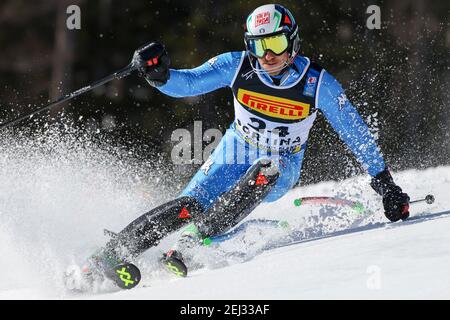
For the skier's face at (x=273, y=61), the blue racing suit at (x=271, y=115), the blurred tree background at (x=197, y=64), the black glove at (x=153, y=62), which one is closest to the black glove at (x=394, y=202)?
the blue racing suit at (x=271, y=115)

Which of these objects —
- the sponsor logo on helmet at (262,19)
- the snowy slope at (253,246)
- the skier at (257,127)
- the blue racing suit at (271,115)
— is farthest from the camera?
the blue racing suit at (271,115)

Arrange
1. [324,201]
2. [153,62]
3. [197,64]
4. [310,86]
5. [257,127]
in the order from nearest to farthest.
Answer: [153,62]
[310,86]
[257,127]
[324,201]
[197,64]

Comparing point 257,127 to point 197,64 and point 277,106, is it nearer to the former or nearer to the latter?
point 277,106

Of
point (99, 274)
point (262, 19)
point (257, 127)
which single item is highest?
point (262, 19)

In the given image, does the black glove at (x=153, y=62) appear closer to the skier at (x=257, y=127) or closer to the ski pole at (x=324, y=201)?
the skier at (x=257, y=127)

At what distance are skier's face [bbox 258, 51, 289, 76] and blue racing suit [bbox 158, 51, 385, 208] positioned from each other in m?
0.08

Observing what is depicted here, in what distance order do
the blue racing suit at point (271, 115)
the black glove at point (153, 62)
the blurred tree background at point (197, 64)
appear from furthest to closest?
the blurred tree background at point (197, 64) → the blue racing suit at point (271, 115) → the black glove at point (153, 62)

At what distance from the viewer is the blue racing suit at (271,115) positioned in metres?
4.97

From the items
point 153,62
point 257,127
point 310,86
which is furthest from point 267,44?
point 153,62

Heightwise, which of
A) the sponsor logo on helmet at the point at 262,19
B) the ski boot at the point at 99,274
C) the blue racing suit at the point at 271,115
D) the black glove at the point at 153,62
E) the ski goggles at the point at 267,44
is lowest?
the ski boot at the point at 99,274

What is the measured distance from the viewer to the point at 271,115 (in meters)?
5.06

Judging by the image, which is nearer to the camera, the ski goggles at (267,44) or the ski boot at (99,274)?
the ski boot at (99,274)

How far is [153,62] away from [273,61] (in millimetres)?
767
